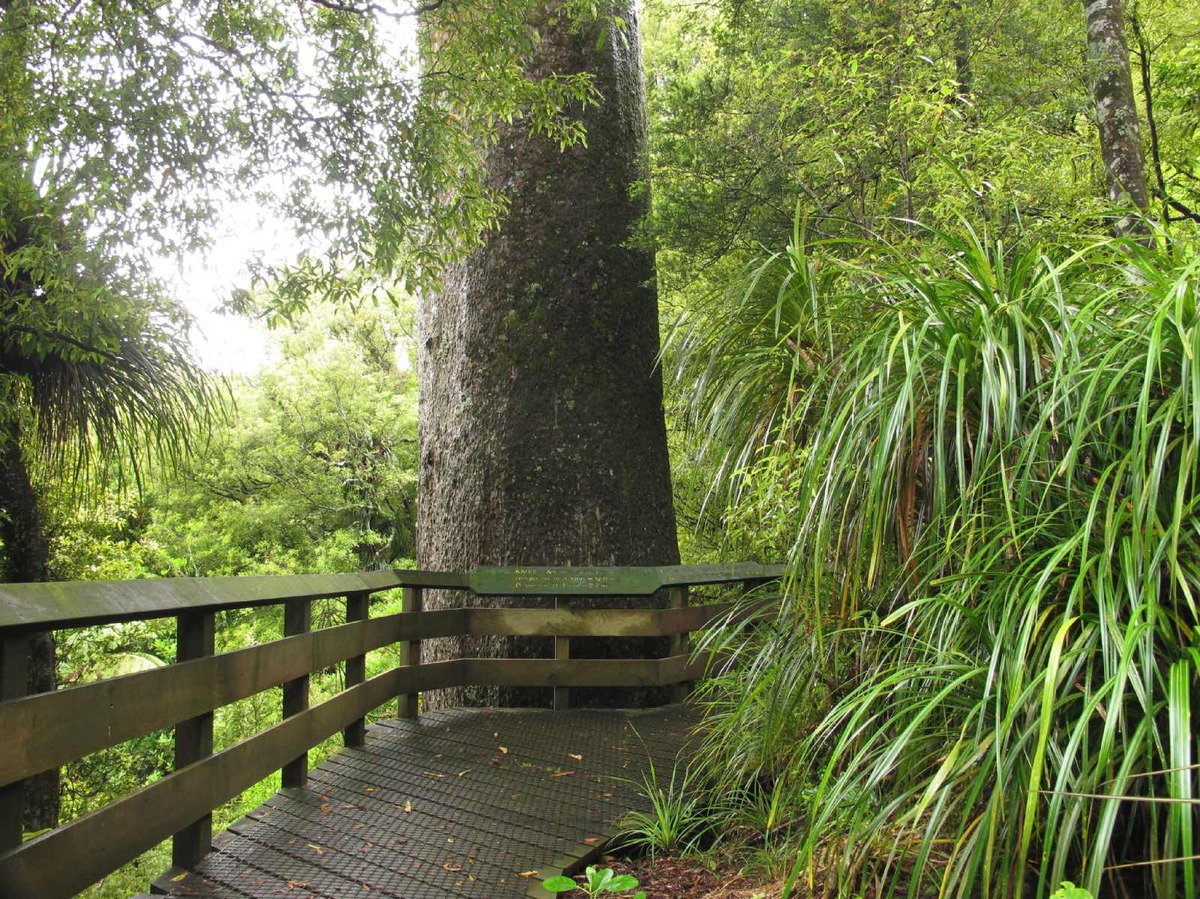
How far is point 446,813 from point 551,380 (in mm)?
3050

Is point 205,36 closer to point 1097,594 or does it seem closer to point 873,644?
point 873,644

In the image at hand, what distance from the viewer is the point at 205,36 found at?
4.82m

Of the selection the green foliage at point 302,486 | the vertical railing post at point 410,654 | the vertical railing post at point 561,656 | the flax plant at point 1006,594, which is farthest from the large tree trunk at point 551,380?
the green foliage at point 302,486

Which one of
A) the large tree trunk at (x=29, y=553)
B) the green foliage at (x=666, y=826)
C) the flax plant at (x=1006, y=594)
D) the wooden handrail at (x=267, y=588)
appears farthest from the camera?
the large tree trunk at (x=29, y=553)

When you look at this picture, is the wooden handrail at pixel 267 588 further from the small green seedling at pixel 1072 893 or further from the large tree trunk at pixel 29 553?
the large tree trunk at pixel 29 553

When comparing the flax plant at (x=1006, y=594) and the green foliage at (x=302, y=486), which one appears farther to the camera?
the green foliage at (x=302, y=486)

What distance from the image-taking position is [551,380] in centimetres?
591

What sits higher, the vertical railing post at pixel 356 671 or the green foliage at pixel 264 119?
the green foliage at pixel 264 119

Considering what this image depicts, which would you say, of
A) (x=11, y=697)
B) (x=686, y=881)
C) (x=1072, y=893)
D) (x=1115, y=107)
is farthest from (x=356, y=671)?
(x=1115, y=107)

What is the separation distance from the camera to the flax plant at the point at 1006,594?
66.6 inches

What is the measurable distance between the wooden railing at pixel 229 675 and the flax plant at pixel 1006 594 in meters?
1.66

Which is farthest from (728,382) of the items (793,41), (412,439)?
(412,439)

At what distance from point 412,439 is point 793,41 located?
13474 millimetres

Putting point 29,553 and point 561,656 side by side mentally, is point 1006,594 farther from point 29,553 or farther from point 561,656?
point 29,553
